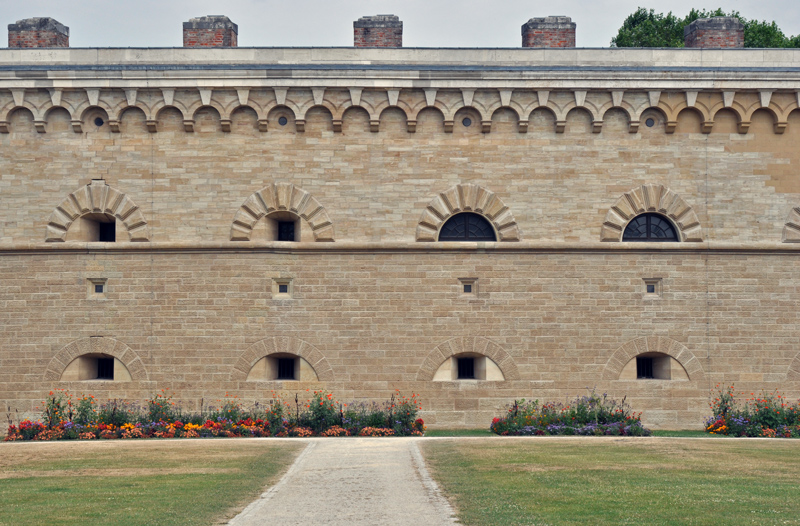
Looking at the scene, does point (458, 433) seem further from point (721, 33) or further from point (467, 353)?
point (721, 33)

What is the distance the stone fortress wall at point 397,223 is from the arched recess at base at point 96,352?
0.07 metres

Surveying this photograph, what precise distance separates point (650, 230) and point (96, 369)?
15.9 m

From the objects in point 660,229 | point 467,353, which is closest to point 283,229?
point 467,353

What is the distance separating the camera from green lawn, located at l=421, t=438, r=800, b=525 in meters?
11.7

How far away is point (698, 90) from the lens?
82.8 feet

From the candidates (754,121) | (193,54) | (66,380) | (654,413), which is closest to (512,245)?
(654,413)

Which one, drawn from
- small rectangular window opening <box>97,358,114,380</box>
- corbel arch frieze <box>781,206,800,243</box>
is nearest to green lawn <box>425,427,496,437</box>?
small rectangular window opening <box>97,358,114,380</box>

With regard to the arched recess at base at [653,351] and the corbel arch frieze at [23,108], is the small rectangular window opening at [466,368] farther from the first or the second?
the corbel arch frieze at [23,108]

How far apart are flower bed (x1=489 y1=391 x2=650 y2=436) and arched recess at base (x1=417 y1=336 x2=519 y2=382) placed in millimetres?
965

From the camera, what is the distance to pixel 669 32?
47.7m

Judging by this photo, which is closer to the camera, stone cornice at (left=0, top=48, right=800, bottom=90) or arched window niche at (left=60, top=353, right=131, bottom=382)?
arched window niche at (left=60, top=353, right=131, bottom=382)

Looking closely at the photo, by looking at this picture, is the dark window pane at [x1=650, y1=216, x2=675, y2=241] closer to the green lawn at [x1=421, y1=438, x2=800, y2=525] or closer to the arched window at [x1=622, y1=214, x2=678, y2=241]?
the arched window at [x1=622, y1=214, x2=678, y2=241]

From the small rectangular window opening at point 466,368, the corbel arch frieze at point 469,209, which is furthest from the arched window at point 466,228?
the small rectangular window opening at point 466,368

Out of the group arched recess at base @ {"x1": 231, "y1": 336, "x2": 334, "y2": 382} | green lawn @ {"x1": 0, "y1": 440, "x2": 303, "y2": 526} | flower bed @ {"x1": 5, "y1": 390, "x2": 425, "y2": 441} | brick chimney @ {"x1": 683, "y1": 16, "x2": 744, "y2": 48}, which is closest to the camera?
green lawn @ {"x1": 0, "y1": 440, "x2": 303, "y2": 526}
